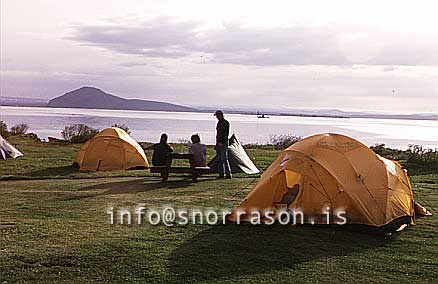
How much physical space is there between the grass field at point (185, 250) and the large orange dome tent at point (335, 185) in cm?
39

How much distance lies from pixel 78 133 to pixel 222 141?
16867mm

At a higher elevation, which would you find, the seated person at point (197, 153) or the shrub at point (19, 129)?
the shrub at point (19, 129)

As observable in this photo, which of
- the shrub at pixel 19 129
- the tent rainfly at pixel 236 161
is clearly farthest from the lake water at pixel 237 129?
the tent rainfly at pixel 236 161

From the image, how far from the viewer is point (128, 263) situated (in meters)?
7.57

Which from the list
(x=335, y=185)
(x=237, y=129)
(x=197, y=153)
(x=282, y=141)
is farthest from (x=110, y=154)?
(x=237, y=129)

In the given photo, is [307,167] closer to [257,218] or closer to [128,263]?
[257,218]

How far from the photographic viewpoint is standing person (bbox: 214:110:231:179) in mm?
16203

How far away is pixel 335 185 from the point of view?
9.81 m

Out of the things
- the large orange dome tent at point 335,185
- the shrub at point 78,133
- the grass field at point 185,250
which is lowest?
the grass field at point 185,250

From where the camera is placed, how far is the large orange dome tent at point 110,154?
1847 centimetres

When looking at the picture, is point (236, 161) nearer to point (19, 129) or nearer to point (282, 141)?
point (282, 141)

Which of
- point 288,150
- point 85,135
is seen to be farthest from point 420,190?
point 85,135

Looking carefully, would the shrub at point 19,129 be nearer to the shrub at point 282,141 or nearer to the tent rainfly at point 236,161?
the shrub at point 282,141

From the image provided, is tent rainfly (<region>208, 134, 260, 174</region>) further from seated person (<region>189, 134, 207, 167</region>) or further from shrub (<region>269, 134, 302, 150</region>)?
shrub (<region>269, 134, 302, 150</region>)
